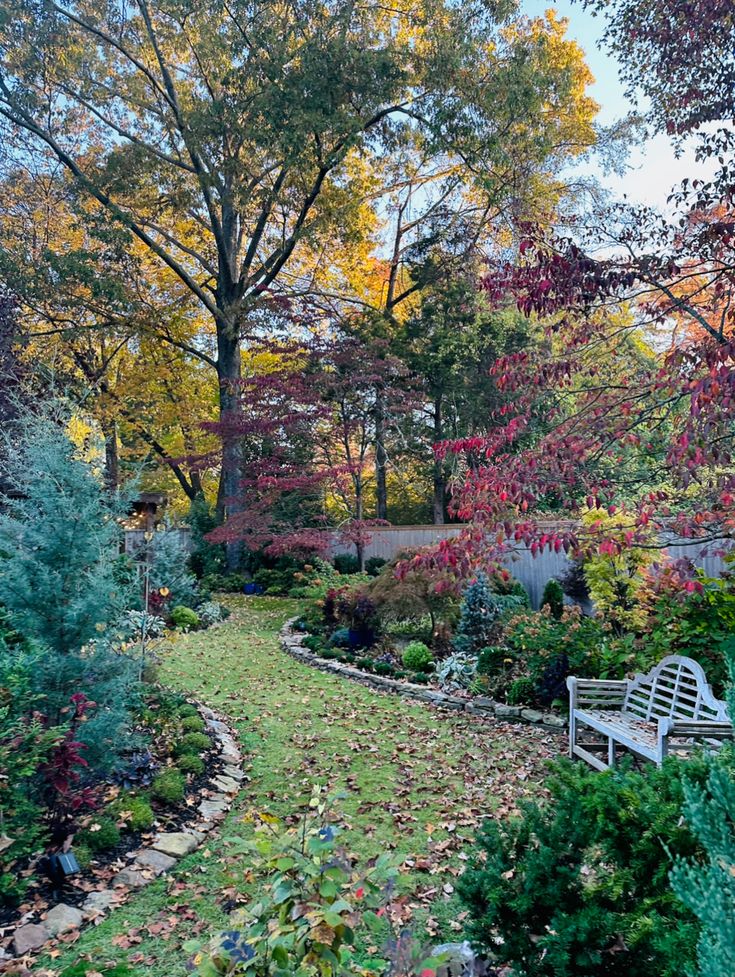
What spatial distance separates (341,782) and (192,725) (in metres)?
1.29

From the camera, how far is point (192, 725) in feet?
16.9

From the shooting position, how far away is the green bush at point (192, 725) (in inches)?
202

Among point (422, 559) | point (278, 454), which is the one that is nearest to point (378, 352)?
point (278, 454)

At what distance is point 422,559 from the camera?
11.4 ft

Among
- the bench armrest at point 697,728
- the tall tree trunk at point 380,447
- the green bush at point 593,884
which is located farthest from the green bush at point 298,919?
the tall tree trunk at point 380,447

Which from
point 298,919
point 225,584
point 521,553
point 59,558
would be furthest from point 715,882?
point 225,584

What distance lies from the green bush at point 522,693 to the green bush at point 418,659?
1.56 metres

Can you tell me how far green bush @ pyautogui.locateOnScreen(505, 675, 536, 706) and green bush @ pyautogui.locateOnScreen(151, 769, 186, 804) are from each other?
3.16 meters

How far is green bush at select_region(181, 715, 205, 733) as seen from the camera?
16.8ft

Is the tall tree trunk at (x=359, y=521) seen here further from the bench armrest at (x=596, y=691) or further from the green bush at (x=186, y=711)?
the bench armrest at (x=596, y=691)

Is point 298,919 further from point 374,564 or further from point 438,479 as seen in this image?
point 438,479

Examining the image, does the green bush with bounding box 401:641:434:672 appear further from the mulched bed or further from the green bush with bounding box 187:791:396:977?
the green bush with bounding box 187:791:396:977

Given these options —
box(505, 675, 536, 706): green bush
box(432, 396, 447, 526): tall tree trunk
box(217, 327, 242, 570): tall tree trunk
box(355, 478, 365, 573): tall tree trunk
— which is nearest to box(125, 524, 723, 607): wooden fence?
box(355, 478, 365, 573): tall tree trunk

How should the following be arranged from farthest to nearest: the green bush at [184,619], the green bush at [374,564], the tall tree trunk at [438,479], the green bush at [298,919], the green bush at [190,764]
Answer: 1. the tall tree trunk at [438,479]
2. the green bush at [374,564]
3. the green bush at [184,619]
4. the green bush at [190,764]
5. the green bush at [298,919]
